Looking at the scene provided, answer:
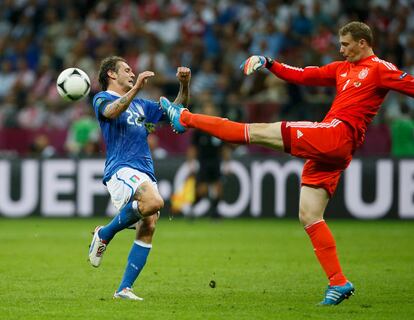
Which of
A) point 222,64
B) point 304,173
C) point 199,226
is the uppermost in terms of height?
point 222,64

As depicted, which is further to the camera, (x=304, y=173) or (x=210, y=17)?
Answer: (x=210, y=17)

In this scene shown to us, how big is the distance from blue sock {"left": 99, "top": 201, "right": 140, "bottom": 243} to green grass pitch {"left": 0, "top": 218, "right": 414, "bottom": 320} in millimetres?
612

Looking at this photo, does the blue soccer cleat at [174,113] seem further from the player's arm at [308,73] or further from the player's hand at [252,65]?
the player's arm at [308,73]

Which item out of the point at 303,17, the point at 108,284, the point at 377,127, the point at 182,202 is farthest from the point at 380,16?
the point at 108,284

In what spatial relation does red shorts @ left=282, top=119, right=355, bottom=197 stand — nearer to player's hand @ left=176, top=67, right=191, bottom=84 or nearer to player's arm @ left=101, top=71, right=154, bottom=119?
player's hand @ left=176, top=67, right=191, bottom=84

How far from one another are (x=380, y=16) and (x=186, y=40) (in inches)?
177

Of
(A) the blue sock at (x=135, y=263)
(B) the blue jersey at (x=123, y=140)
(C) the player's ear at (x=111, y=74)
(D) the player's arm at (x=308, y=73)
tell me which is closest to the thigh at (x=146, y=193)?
(B) the blue jersey at (x=123, y=140)

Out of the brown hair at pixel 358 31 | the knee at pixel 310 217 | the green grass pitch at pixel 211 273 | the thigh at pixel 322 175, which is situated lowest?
the green grass pitch at pixel 211 273

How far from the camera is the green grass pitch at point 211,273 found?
26.5 ft

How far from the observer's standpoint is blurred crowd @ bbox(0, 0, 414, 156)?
19.0m

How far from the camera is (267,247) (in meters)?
14.2

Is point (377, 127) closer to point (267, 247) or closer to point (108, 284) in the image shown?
point (267, 247)

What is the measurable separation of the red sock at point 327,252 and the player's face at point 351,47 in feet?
5.20

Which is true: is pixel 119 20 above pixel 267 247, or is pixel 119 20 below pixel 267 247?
above
